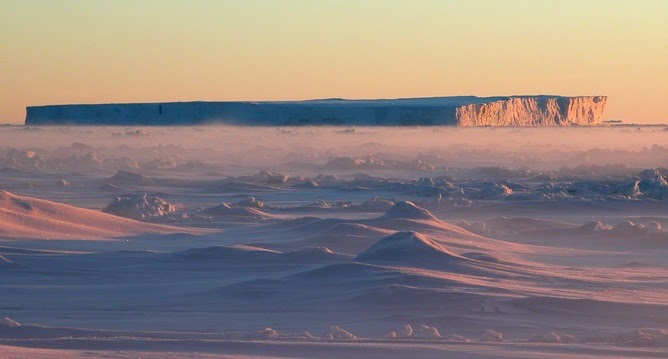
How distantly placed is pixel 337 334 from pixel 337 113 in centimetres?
3997

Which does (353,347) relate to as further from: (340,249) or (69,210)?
(69,210)

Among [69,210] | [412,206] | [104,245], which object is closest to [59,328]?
[104,245]

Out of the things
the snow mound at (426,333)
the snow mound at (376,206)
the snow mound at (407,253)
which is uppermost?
the snow mound at (407,253)

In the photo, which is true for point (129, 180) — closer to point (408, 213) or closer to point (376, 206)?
point (376, 206)

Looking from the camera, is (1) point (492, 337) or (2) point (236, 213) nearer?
(1) point (492, 337)

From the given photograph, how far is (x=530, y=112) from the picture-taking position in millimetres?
46062

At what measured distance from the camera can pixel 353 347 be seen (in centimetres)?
449

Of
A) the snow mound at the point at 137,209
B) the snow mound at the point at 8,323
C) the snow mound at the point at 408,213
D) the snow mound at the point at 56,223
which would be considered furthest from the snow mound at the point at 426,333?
the snow mound at the point at 137,209

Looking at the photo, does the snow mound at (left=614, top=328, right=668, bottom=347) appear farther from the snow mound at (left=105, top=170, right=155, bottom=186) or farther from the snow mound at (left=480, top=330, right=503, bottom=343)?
the snow mound at (left=105, top=170, right=155, bottom=186)

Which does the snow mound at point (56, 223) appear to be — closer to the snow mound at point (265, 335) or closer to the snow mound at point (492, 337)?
the snow mound at point (265, 335)

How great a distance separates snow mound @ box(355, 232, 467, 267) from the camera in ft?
24.3

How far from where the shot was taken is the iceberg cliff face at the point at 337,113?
140 ft

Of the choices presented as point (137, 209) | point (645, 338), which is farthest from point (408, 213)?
point (645, 338)

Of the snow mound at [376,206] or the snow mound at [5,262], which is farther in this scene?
the snow mound at [376,206]
